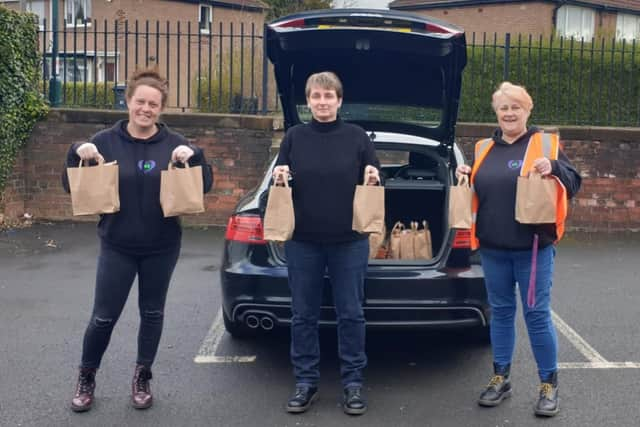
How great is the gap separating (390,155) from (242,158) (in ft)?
15.1

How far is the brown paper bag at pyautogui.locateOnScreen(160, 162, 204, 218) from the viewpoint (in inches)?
165

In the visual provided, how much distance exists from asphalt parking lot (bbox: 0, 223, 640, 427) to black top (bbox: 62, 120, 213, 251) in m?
0.94

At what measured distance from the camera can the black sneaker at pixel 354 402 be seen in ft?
14.4

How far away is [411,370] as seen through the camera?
17.0ft

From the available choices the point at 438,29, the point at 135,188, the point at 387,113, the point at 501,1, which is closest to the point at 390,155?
the point at 387,113

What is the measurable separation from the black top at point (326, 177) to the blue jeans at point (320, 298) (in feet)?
0.27

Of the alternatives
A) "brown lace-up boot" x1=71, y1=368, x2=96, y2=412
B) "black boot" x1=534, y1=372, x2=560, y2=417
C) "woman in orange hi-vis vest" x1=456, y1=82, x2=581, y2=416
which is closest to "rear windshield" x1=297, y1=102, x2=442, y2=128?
"woman in orange hi-vis vest" x1=456, y1=82, x2=581, y2=416

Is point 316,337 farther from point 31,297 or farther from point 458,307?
point 31,297

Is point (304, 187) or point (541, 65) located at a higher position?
point (541, 65)

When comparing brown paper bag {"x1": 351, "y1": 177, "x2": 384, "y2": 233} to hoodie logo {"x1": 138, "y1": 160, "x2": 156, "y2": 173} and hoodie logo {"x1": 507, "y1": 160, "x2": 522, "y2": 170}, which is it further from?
hoodie logo {"x1": 138, "y1": 160, "x2": 156, "y2": 173}

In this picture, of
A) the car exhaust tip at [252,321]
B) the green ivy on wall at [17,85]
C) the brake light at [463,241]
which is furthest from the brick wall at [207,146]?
the brake light at [463,241]

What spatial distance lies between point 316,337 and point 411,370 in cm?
96

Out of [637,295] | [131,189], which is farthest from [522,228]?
[637,295]

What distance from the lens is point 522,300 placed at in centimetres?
436
